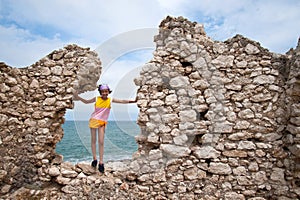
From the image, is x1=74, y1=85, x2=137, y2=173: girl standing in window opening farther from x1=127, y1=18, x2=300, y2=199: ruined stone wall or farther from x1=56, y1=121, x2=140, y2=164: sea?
x1=56, y1=121, x2=140, y2=164: sea

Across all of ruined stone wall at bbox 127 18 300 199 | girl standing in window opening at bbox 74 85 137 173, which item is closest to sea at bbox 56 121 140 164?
girl standing in window opening at bbox 74 85 137 173

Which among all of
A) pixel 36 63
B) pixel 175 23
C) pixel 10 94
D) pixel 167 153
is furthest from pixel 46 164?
pixel 175 23

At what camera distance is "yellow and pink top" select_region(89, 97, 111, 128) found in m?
4.12

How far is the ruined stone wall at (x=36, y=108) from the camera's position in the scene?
4000mm

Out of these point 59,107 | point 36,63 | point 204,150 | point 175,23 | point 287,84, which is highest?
point 175,23

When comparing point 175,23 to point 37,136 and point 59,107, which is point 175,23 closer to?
point 59,107

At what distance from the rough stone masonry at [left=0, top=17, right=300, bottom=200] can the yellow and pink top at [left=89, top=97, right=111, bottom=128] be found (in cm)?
56

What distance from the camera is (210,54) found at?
13.5ft

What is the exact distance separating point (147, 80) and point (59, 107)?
5.65 ft

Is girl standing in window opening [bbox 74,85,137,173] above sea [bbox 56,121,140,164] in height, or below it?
above

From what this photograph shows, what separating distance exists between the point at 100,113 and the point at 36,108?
3.95 ft

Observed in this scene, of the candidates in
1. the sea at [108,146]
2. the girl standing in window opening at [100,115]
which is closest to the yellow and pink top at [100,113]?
the girl standing in window opening at [100,115]

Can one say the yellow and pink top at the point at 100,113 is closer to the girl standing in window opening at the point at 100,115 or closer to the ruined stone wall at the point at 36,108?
the girl standing in window opening at the point at 100,115

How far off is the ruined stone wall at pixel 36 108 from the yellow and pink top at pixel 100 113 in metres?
0.52
